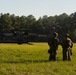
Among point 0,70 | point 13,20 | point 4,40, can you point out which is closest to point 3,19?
point 13,20

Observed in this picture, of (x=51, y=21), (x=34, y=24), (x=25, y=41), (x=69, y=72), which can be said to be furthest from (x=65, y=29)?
(x=69, y=72)

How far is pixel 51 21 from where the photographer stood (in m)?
174

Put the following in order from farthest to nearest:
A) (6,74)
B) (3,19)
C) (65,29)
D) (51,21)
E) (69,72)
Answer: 1. (51,21)
2. (3,19)
3. (65,29)
4. (69,72)
5. (6,74)

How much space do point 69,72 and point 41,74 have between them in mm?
1541

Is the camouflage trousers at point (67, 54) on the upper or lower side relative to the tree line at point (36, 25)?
lower

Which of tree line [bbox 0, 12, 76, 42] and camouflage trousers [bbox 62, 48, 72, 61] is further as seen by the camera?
tree line [bbox 0, 12, 76, 42]

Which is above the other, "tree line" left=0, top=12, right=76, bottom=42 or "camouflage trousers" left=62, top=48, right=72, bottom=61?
"tree line" left=0, top=12, right=76, bottom=42

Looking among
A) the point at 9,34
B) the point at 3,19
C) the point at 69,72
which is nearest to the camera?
the point at 69,72

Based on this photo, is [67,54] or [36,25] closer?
[67,54]

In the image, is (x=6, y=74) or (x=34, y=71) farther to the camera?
(x=34, y=71)

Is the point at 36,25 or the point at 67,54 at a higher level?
the point at 36,25

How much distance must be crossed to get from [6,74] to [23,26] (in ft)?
450

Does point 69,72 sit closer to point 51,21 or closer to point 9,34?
point 9,34

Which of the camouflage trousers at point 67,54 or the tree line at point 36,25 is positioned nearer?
the camouflage trousers at point 67,54
